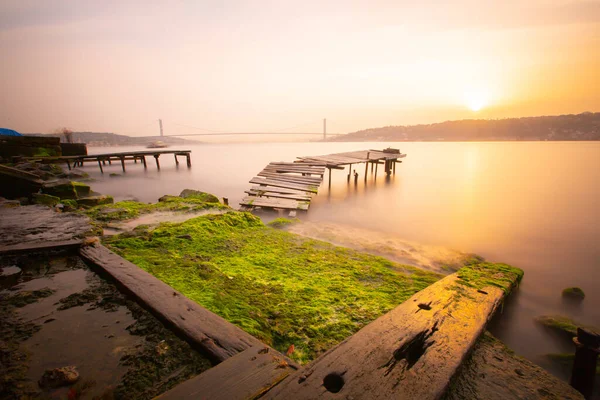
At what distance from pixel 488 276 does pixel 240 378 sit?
335 cm

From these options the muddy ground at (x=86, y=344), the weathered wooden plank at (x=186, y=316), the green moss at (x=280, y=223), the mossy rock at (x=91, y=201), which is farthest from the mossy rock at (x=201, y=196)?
the muddy ground at (x=86, y=344)

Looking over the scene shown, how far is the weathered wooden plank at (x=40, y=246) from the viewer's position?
129 inches

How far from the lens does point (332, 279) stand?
3.94 metres

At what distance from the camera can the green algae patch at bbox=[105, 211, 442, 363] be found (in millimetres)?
2793

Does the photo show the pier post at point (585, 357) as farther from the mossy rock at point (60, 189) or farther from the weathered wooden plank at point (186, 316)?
the mossy rock at point (60, 189)

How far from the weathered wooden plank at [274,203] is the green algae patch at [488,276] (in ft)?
21.2

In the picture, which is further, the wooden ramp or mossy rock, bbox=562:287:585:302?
the wooden ramp

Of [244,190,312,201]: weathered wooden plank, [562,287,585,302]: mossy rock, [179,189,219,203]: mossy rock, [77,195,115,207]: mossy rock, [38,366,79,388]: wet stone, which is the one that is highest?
[38,366,79,388]: wet stone

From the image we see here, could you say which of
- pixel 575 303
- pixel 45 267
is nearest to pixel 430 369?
pixel 45 267

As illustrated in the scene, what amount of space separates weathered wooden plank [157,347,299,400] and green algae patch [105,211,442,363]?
929 mm

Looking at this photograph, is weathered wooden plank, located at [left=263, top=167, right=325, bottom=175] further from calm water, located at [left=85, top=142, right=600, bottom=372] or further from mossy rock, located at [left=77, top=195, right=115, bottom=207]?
mossy rock, located at [left=77, top=195, right=115, bottom=207]

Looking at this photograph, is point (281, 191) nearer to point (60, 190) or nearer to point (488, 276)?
point (60, 190)

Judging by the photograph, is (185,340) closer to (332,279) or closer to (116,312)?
(116,312)

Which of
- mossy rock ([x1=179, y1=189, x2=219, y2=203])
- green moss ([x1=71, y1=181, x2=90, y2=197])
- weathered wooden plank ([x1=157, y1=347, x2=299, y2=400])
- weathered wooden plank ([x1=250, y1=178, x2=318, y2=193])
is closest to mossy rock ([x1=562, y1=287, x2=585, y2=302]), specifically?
weathered wooden plank ([x1=157, y1=347, x2=299, y2=400])
